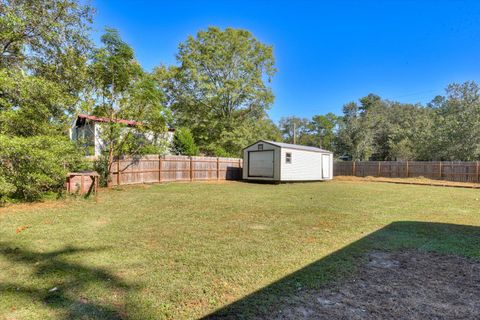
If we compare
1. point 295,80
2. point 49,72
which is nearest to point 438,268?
point 49,72

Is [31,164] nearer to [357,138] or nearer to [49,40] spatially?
[49,40]

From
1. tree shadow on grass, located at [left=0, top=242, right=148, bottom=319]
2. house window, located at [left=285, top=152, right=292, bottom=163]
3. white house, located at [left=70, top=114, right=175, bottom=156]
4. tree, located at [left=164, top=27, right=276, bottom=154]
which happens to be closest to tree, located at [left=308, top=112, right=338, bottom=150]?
tree, located at [left=164, top=27, right=276, bottom=154]

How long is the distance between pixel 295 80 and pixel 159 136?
69.8ft

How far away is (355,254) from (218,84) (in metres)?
21.9

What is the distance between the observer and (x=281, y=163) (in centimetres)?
1513

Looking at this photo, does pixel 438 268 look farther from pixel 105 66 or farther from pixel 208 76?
pixel 208 76

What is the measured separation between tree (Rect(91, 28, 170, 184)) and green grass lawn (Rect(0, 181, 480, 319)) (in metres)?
5.48

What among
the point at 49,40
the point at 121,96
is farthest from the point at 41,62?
the point at 121,96

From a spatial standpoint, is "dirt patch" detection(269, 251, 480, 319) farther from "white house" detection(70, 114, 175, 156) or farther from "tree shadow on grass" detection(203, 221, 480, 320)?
"white house" detection(70, 114, 175, 156)

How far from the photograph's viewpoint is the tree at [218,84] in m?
22.9

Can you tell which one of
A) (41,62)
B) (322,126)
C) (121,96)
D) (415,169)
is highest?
(322,126)

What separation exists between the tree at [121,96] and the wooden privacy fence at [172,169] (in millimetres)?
589

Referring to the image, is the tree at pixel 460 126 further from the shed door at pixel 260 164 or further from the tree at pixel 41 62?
the tree at pixel 41 62

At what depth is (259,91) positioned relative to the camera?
78.9 feet
